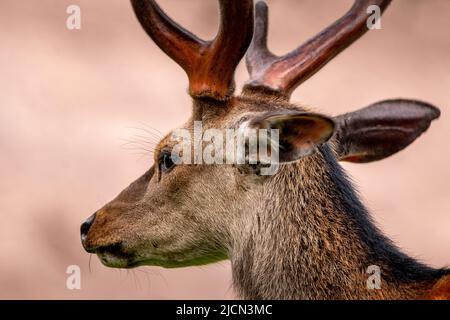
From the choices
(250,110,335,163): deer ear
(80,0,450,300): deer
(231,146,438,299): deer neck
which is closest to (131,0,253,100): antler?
(80,0,450,300): deer

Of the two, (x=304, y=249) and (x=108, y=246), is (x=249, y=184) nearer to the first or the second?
(x=304, y=249)

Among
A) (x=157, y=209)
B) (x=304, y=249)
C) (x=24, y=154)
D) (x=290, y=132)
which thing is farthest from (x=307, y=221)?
(x=24, y=154)

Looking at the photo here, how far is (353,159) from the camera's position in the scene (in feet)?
18.5

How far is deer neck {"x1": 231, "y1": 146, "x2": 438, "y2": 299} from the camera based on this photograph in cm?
474

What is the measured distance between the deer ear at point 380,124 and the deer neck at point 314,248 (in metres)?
0.47

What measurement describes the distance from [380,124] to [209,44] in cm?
104

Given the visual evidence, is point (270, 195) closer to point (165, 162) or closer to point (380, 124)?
point (165, 162)

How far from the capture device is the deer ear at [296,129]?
4582 millimetres

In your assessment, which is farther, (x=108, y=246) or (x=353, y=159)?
(x=353, y=159)

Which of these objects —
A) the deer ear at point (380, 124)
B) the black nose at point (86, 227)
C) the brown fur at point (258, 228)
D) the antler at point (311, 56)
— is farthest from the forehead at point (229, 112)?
the black nose at point (86, 227)

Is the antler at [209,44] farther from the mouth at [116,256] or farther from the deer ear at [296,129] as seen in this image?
the mouth at [116,256]

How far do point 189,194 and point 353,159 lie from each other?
3.41 ft

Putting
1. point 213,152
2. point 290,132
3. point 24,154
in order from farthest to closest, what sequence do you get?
point 24,154, point 213,152, point 290,132

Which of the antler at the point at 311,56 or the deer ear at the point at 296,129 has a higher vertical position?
the antler at the point at 311,56
